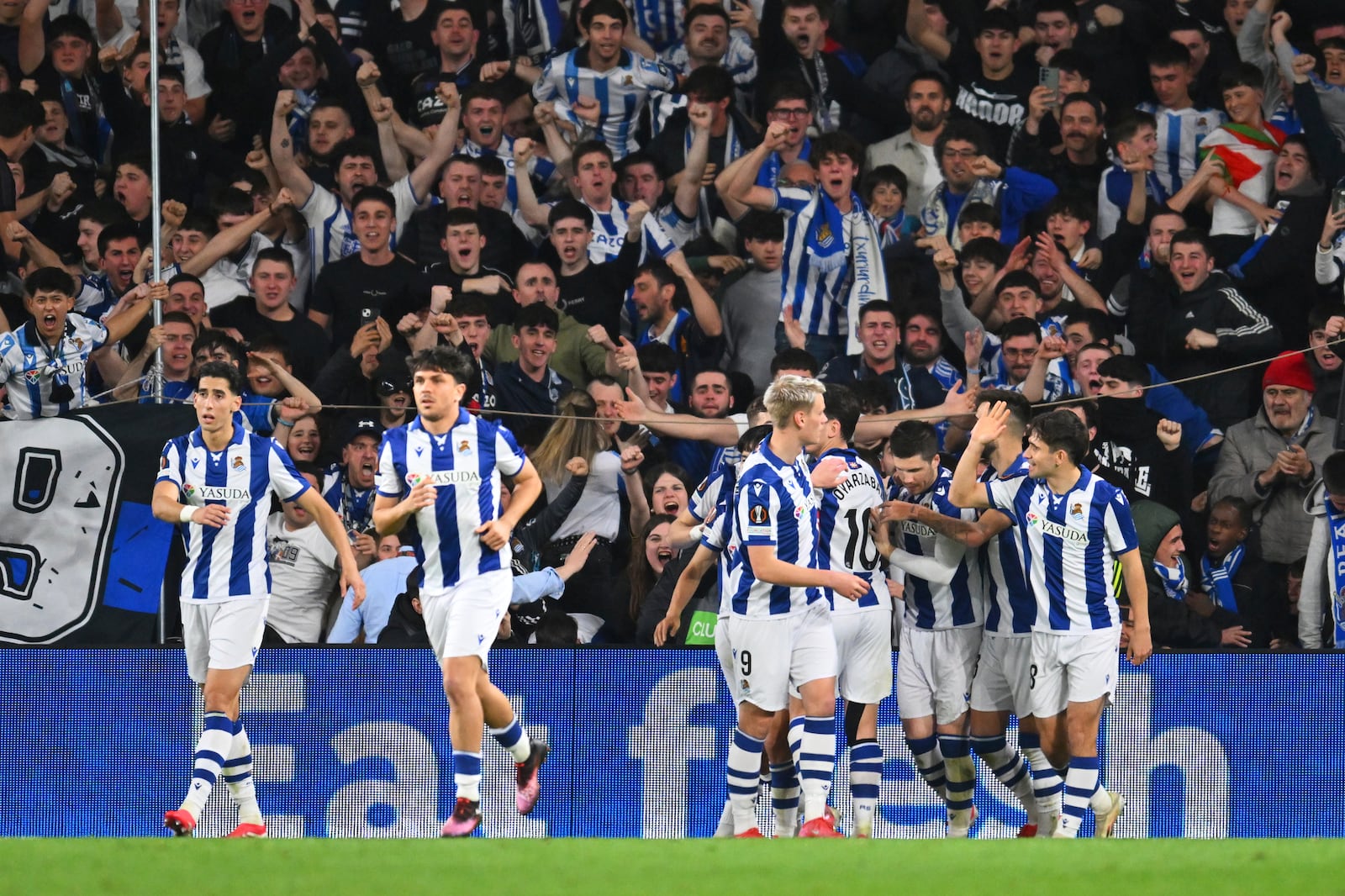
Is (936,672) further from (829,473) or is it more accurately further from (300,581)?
(300,581)

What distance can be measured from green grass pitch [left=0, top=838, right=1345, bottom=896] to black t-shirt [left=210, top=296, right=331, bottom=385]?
496 cm

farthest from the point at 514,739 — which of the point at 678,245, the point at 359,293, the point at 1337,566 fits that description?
the point at 678,245

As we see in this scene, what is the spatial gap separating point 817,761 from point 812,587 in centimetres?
80

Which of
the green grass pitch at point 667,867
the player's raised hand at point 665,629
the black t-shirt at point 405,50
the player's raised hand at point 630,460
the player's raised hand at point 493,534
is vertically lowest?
the green grass pitch at point 667,867

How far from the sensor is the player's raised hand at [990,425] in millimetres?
8594

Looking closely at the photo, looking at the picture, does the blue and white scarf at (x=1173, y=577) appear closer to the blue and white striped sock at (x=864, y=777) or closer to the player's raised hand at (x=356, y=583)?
the blue and white striped sock at (x=864, y=777)

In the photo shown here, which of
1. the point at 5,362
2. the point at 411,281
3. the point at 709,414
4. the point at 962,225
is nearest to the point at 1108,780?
the point at 709,414

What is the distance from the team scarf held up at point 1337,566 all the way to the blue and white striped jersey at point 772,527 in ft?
9.92

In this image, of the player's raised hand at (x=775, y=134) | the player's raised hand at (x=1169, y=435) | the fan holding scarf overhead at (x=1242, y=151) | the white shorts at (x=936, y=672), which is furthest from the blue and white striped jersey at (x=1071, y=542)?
the fan holding scarf overhead at (x=1242, y=151)

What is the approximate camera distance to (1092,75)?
1321cm

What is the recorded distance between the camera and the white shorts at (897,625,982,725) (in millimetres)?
9172

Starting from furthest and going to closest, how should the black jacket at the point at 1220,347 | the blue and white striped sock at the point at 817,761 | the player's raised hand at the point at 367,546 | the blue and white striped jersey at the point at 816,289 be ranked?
the blue and white striped jersey at the point at 816,289, the black jacket at the point at 1220,347, the player's raised hand at the point at 367,546, the blue and white striped sock at the point at 817,761

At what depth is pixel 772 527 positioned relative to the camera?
814 cm

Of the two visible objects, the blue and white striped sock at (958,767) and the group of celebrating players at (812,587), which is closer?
the group of celebrating players at (812,587)
